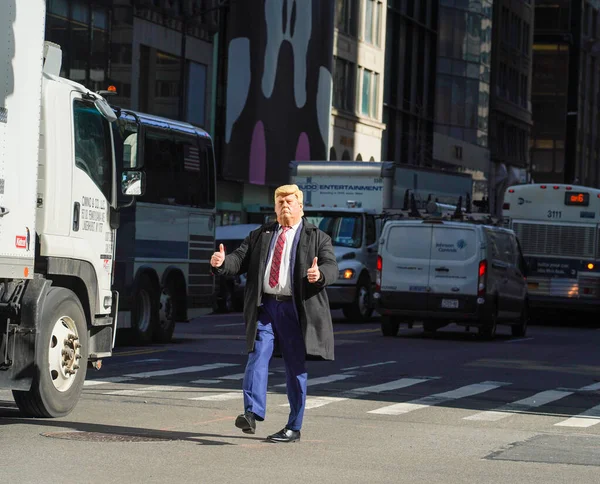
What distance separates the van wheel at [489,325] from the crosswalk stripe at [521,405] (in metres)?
9.69

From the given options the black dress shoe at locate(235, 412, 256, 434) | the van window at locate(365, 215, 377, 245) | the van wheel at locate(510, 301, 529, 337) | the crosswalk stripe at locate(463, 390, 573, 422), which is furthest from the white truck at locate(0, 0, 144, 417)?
the van window at locate(365, 215, 377, 245)

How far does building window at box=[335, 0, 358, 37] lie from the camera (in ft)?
205

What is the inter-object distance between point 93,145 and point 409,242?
13850 mm

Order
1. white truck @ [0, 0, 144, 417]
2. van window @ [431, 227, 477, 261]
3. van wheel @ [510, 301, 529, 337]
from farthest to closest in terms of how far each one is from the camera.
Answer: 1. van wheel @ [510, 301, 529, 337]
2. van window @ [431, 227, 477, 261]
3. white truck @ [0, 0, 144, 417]

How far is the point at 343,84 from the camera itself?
6375 centimetres

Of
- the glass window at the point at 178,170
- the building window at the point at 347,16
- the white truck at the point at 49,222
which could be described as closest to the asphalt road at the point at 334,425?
the white truck at the point at 49,222

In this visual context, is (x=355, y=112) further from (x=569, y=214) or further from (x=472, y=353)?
(x=472, y=353)

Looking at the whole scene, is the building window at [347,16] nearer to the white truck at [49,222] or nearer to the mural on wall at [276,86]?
the mural on wall at [276,86]

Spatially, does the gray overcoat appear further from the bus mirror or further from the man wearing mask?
the bus mirror

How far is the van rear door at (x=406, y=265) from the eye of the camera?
2603 cm

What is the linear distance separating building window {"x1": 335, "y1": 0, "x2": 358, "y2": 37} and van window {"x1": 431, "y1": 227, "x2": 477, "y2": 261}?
3697 centimetres

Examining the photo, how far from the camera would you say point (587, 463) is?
1033 cm

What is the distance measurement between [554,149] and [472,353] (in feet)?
300

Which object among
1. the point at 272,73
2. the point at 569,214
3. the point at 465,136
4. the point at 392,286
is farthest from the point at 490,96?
the point at 392,286
